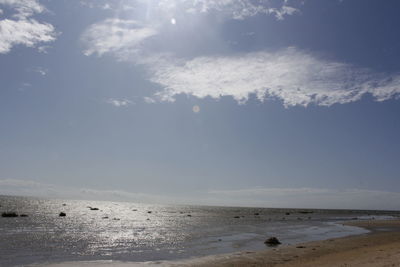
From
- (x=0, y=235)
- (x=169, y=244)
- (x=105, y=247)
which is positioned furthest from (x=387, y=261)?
(x=0, y=235)

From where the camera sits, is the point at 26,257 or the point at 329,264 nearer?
the point at 329,264

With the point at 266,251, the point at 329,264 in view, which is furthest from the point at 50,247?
the point at 329,264

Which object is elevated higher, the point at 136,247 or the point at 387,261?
the point at 387,261

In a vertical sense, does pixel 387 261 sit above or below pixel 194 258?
above

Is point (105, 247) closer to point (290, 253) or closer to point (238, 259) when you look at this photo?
point (238, 259)

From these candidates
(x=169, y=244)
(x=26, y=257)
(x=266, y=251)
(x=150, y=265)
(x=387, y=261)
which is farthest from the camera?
(x=169, y=244)

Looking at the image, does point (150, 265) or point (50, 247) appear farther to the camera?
point (50, 247)

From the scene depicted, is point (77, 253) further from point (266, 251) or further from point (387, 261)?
point (387, 261)

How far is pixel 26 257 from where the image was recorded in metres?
25.8

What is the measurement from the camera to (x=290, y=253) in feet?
96.5

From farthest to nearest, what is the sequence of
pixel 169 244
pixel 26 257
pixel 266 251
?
pixel 169 244, pixel 266 251, pixel 26 257

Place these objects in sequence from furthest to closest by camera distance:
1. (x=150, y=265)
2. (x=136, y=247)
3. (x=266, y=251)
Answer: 1. (x=136, y=247)
2. (x=266, y=251)
3. (x=150, y=265)

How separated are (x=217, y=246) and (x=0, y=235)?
85.4 ft

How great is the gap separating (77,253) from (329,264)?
20.9m
